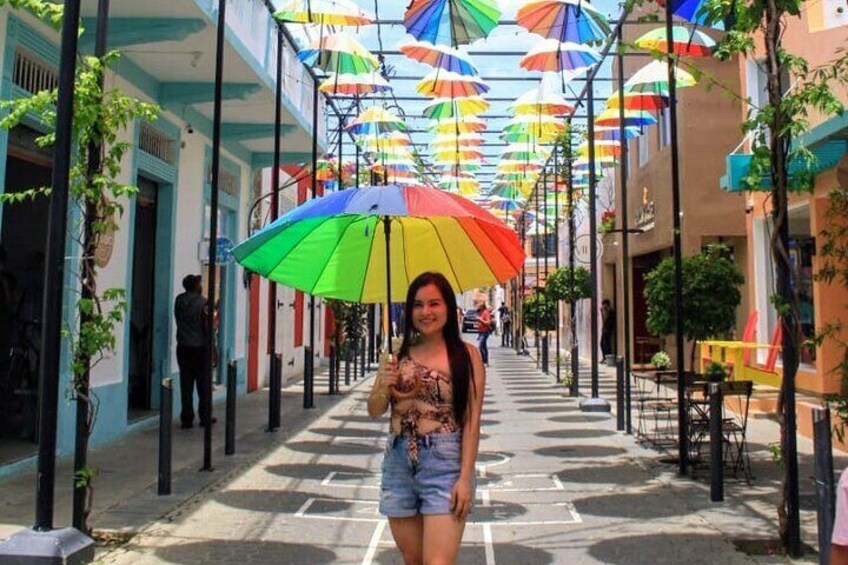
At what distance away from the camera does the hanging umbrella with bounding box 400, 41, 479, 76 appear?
13.2 m

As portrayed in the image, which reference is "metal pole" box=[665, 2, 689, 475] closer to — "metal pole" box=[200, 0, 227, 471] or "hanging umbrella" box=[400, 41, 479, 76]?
"metal pole" box=[200, 0, 227, 471]

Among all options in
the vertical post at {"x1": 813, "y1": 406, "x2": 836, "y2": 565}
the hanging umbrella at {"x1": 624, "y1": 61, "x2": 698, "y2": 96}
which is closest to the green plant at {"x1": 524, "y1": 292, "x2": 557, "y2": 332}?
the hanging umbrella at {"x1": 624, "y1": 61, "x2": 698, "y2": 96}

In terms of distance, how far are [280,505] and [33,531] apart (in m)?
2.63

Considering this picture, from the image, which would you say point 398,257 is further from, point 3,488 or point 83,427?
point 3,488

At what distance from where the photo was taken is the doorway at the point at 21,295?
8.45 meters

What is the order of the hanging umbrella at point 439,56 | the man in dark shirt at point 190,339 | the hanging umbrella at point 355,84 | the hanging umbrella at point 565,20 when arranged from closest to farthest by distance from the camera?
the hanging umbrella at point 565,20
the man in dark shirt at point 190,339
the hanging umbrella at point 439,56
the hanging umbrella at point 355,84

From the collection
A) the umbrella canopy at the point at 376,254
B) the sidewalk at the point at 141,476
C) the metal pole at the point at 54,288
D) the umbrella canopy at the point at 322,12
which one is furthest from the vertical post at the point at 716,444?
the umbrella canopy at the point at 322,12

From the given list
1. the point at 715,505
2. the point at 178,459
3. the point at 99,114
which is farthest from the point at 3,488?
the point at 715,505

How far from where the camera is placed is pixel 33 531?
15.6ft

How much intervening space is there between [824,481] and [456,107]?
12.9m

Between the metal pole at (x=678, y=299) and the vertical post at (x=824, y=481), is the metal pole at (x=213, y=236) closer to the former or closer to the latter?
the metal pole at (x=678, y=299)

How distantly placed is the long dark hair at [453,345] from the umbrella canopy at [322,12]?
733cm

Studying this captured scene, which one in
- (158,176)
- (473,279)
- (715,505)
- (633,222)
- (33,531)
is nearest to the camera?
(33,531)

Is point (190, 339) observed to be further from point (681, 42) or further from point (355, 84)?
point (681, 42)
